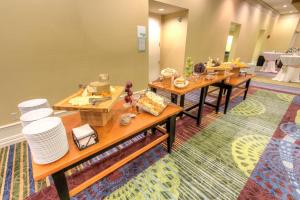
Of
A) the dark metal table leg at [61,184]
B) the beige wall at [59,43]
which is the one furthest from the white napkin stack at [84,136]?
the beige wall at [59,43]

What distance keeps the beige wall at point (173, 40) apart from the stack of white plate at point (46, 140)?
14.0 feet

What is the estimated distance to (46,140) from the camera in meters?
0.83

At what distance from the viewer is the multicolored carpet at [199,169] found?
4.64 feet

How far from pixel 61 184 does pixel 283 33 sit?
42.8 feet

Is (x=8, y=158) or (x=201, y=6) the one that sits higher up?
(x=201, y=6)

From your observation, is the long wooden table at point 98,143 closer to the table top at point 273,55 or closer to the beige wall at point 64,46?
the beige wall at point 64,46

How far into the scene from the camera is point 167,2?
347cm

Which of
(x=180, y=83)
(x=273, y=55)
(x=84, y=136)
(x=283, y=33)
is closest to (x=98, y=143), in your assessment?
(x=84, y=136)

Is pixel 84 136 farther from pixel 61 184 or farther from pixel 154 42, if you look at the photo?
pixel 154 42

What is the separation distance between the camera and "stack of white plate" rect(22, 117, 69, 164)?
0.82 metres

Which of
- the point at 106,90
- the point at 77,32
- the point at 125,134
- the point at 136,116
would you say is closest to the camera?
the point at 125,134

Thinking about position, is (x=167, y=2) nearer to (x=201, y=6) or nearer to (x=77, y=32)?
(x=201, y=6)

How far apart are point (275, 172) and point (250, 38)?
312 inches

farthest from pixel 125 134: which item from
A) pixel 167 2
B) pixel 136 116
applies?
pixel 167 2
